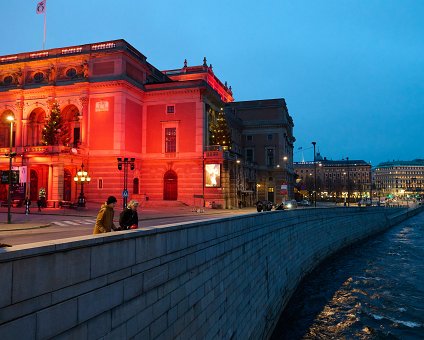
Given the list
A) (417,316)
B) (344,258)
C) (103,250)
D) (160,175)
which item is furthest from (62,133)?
(103,250)

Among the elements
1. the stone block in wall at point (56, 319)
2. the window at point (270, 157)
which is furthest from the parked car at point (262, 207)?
the window at point (270, 157)

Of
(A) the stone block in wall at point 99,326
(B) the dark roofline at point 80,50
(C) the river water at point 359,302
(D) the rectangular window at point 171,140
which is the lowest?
(C) the river water at point 359,302

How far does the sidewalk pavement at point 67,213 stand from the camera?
27003 mm

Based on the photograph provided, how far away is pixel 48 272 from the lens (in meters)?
5.40

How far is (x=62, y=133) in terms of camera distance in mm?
51344

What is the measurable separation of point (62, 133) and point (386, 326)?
44.1m

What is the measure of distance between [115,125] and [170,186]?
10.8 m

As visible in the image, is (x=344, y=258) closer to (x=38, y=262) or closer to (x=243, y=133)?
(x=38, y=262)

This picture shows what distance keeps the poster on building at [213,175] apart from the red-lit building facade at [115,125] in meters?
0.13

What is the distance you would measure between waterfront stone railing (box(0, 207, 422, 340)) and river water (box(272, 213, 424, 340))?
2716 mm

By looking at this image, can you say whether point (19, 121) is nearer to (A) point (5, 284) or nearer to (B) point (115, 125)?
(B) point (115, 125)

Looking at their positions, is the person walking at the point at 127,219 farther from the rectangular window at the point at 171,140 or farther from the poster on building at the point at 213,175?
the rectangular window at the point at 171,140

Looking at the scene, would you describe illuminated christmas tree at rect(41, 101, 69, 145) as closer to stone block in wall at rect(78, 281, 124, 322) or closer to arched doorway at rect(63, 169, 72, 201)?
arched doorway at rect(63, 169, 72, 201)

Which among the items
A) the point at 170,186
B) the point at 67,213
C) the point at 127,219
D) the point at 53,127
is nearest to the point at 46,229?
the point at 67,213
